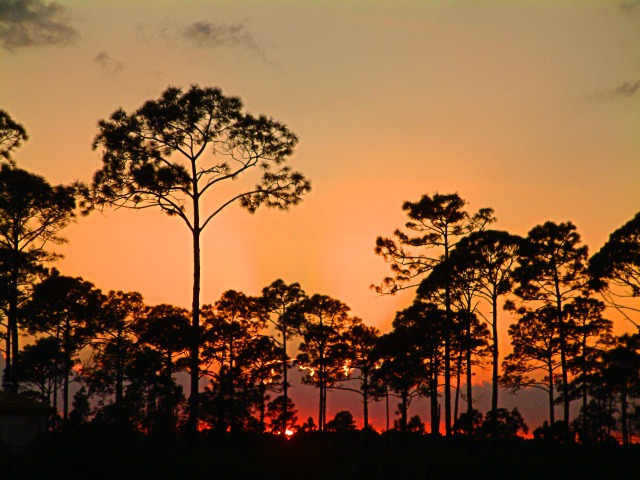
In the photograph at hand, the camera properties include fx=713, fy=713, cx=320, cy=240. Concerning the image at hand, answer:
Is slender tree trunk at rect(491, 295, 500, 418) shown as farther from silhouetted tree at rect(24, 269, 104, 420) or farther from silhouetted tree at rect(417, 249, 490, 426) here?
silhouetted tree at rect(24, 269, 104, 420)

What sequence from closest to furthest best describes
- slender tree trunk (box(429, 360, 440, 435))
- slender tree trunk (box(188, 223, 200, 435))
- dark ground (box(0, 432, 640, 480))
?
dark ground (box(0, 432, 640, 480)), slender tree trunk (box(188, 223, 200, 435)), slender tree trunk (box(429, 360, 440, 435))

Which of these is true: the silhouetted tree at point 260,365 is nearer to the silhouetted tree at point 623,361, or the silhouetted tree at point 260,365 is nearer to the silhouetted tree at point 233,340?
the silhouetted tree at point 233,340

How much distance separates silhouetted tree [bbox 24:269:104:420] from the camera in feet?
149

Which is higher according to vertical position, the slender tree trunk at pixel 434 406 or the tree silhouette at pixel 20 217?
the tree silhouette at pixel 20 217

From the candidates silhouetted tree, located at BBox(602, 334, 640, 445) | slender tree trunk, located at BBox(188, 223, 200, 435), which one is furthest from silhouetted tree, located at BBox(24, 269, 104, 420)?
silhouetted tree, located at BBox(602, 334, 640, 445)

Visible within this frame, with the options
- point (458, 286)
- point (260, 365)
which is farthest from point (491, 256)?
point (260, 365)

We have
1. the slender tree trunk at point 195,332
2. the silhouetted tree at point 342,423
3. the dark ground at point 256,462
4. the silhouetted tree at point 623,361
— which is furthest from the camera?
the silhouetted tree at point 342,423

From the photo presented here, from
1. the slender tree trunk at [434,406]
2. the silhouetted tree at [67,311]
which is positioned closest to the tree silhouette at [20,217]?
the silhouetted tree at [67,311]

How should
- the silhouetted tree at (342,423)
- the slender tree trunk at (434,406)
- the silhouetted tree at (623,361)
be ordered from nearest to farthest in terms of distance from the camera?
the silhouetted tree at (623,361)
the slender tree trunk at (434,406)
the silhouetted tree at (342,423)

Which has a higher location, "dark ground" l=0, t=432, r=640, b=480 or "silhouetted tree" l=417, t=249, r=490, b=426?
"silhouetted tree" l=417, t=249, r=490, b=426

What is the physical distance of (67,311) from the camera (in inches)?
1944

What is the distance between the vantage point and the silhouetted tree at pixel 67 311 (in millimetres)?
45531

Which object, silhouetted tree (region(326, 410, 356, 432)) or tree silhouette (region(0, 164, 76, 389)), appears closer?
tree silhouette (region(0, 164, 76, 389))

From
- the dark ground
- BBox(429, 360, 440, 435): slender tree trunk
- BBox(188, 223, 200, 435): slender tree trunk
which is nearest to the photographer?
the dark ground
